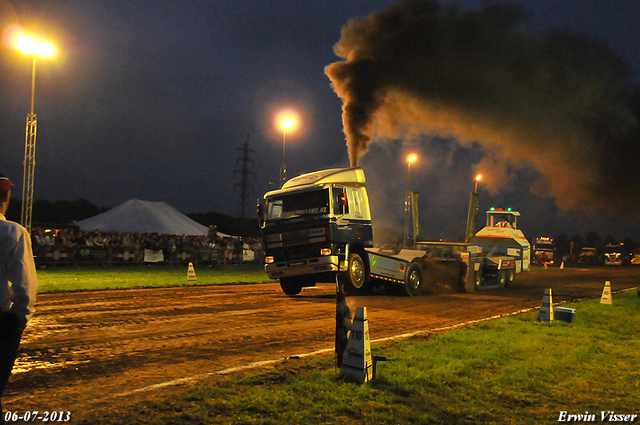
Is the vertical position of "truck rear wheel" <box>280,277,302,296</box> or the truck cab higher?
the truck cab

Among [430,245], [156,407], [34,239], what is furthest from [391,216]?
[34,239]

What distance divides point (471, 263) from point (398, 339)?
11.6m

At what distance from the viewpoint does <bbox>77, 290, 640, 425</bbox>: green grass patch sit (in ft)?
15.3

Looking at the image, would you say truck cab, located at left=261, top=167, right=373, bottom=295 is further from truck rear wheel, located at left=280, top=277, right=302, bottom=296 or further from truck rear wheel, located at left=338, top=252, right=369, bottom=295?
truck rear wheel, located at left=280, top=277, right=302, bottom=296

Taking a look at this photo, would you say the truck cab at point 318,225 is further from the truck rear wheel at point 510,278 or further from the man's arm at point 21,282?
the man's arm at point 21,282

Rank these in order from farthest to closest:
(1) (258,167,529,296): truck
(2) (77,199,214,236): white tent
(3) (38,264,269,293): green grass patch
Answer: (2) (77,199,214,236): white tent
(3) (38,264,269,293): green grass patch
(1) (258,167,529,296): truck

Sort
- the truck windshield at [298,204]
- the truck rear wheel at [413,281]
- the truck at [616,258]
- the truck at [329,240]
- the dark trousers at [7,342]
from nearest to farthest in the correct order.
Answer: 1. the dark trousers at [7,342]
2. the truck at [329,240]
3. the truck windshield at [298,204]
4. the truck rear wheel at [413,281]
5. the truck at [616,258]

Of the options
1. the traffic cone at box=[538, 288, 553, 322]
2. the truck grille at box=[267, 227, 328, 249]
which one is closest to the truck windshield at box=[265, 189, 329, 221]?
the truck grille at box=[267, 227, 328, 249]

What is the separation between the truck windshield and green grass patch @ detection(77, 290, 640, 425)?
266 inches

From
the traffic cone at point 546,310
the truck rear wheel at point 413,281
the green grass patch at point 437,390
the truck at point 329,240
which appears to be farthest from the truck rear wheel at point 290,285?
the green grass patch at point 437,390

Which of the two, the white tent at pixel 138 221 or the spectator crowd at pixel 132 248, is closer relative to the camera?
the spectator crowd at pixel 132 248

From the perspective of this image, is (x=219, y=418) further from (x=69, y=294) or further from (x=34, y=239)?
(x=34, y=239)

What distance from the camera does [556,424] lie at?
185 inches

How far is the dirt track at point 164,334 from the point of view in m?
5.41
